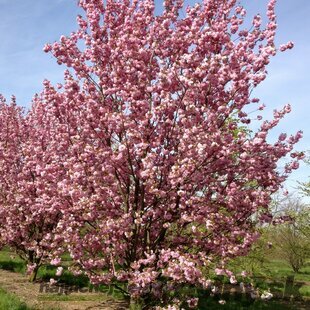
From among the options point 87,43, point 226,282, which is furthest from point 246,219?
point 226,282

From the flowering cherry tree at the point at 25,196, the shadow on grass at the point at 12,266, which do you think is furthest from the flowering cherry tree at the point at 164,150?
the shadow on grass at the point at 12,266

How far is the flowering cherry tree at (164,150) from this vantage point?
6.56 meters

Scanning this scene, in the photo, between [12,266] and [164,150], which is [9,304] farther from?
[12,266]

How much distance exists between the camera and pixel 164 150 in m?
6.73

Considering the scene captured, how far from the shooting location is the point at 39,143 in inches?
489

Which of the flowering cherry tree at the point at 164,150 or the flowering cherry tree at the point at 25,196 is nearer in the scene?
the flowering cherry tree at the point at 164,150

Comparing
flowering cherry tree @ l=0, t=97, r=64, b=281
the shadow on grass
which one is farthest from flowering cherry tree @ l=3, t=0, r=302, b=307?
the shadow on grass

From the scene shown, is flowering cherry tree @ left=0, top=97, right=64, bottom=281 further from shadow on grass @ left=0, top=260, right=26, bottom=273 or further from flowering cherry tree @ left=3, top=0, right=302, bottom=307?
flowering cherry tree @ left=3, top=0, right=302, bottom=307

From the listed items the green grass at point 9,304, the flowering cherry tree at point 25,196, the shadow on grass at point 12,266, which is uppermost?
the flowering cherry tree at point 25,196

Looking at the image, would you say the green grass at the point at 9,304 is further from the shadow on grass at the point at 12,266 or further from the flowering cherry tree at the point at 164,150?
the shadow on grass at the point at 12,266

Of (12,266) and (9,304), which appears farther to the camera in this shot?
(12,266)

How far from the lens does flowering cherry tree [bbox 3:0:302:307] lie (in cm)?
656

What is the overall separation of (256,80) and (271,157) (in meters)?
1.45

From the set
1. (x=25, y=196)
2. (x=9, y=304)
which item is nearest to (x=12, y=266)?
(x=25, y=196)
